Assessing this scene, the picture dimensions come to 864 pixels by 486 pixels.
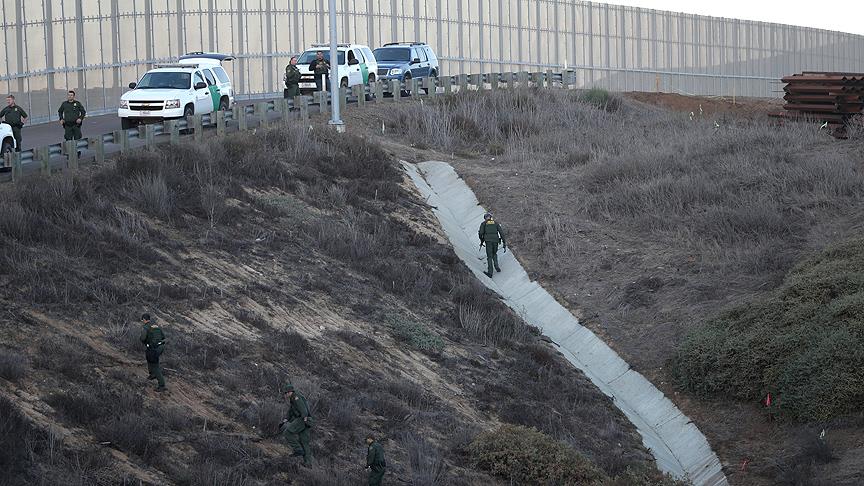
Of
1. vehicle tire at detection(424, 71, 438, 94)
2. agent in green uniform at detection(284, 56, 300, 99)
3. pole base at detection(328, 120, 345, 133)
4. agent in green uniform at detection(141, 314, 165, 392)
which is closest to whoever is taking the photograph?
agent in green uniform at detection(141, 314, 165, 392)

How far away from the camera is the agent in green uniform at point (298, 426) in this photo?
15.4 metres

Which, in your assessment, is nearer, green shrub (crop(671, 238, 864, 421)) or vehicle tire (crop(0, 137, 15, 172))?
green shrub (crop(671, 238, 864, 421))

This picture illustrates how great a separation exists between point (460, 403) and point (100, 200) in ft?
24.8

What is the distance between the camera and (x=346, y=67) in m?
40.9

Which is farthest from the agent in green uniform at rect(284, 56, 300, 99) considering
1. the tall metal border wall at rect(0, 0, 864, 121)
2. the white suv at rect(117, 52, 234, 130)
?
the tall metal border wall at rect(0, 0, 864, 121)

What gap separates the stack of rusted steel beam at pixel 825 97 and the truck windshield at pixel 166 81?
19.5 m

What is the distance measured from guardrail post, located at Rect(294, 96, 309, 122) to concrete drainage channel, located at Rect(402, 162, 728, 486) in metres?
3.00

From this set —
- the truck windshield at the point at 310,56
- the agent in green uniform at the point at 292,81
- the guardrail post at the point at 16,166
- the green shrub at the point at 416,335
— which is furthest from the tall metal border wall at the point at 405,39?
the green shrub at the point at 416,335

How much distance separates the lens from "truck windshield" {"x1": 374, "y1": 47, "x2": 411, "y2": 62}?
45438 mm

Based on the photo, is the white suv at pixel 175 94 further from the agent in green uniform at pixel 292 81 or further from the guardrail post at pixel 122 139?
the guardrail post at pixel 122 139

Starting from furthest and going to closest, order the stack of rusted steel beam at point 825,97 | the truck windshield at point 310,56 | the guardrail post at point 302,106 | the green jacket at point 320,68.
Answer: the truck windshield at point 310,56 < the stack of rusted steel beam at point 825,97 < the green jacket at point 320,68 < the guardrail post at point 302,106

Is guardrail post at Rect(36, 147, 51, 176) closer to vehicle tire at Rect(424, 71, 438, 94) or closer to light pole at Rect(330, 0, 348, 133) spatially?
light pole at Rect(330, 0, 348, 133)

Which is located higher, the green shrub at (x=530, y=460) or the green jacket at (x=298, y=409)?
the green jacket at (x=298, y=409)

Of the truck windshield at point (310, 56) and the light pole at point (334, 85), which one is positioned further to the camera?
the truck windshield at point (310, 56)
